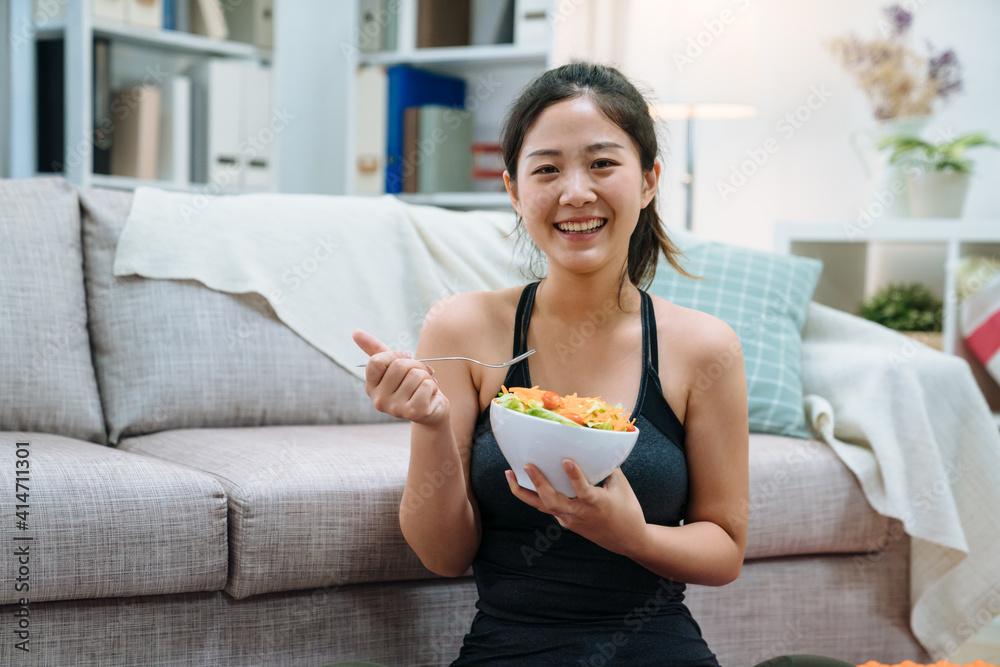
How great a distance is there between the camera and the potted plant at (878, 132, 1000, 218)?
2578 millimetres

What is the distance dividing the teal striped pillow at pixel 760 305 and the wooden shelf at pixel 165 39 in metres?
1.80

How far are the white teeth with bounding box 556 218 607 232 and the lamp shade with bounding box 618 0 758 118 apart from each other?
1.69 metres

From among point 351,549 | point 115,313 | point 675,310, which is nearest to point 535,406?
point 675,310

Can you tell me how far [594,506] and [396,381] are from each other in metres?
0.24

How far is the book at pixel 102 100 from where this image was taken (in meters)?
2.83

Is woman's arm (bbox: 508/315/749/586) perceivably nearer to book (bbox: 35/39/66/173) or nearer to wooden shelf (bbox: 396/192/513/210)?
wooden shelf (bbox: 396/192/513/210)

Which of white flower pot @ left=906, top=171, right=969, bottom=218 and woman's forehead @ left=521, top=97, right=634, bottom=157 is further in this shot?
white flower pot @ left=906, top=171, right=969, bottom=218

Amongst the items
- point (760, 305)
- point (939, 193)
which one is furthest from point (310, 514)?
point (939, 193)

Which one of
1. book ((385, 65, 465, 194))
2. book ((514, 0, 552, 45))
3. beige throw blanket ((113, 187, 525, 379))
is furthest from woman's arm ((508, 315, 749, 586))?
book ((385, 65, 465, 194))

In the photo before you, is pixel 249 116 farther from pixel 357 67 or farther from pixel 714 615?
pixel 714 615

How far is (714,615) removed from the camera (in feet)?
5.27

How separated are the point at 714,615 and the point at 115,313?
1195 millimetres

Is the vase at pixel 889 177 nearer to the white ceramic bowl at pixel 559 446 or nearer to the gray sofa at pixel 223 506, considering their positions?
the gray sofa at pixel 223 506

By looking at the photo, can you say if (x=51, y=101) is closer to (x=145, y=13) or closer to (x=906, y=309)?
(x=145, y=13)
